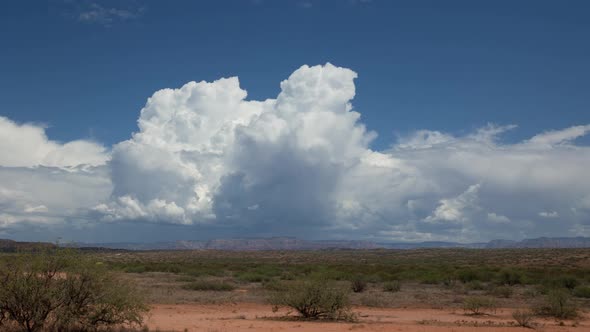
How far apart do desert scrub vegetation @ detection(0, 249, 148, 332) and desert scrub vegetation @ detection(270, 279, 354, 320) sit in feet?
30.8

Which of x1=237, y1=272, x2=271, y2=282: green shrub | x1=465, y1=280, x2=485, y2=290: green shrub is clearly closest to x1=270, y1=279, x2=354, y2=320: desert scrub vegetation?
x1=465, y1=280, x2=485, y2=290: green shrub

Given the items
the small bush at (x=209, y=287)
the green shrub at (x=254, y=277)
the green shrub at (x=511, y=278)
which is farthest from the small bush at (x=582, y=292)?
the green shrub at (x=254, y=277)

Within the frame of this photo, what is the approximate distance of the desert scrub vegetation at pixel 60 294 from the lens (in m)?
17.3

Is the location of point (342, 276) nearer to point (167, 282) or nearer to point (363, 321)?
point (167, 282)

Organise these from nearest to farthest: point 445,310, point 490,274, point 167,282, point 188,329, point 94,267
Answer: point 94,267 → point 188,329 → point 445,310 → point 167,282 → point 490,274

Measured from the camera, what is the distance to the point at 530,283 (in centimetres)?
4822

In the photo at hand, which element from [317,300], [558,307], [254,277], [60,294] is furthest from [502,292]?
[60,294]

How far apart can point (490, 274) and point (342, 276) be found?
14.0 m

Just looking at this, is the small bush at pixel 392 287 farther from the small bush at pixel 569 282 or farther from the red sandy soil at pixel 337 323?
the small bush at pixel 569 282

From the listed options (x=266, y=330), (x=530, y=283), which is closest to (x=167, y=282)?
(x=266, y=330)

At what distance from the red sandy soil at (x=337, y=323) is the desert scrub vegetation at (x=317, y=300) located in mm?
782

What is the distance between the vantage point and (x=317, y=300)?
2616 cm

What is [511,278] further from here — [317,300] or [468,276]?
[317,300]

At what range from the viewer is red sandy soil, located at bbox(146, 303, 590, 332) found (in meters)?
23.1
